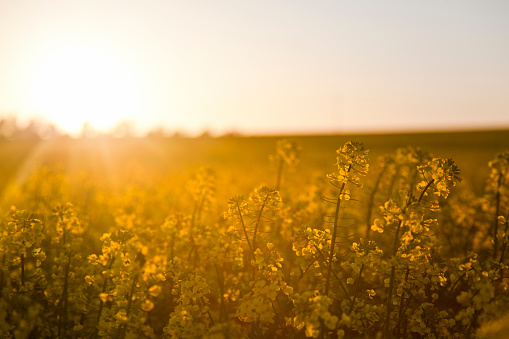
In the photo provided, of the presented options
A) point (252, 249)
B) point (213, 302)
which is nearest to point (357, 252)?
point (252, 249)

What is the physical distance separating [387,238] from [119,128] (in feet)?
340

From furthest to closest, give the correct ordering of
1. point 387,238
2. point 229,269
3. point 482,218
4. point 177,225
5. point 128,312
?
point 482,218 → point 387,238 → point 229,269 → point 177,225 → point 128,312

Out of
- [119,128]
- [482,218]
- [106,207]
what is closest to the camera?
[482,218]

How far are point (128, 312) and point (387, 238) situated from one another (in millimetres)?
5837

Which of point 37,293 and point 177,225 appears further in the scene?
point 177,225

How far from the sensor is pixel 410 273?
417 cm

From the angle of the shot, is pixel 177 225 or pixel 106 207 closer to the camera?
pixel 177 225

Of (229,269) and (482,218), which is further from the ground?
(482,218)

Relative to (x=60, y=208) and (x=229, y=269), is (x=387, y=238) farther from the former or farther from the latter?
(x=60, y=208)

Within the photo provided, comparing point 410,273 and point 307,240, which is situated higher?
point 307,240

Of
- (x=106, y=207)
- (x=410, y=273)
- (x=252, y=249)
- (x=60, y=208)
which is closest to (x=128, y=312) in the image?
(x=252, y=249)

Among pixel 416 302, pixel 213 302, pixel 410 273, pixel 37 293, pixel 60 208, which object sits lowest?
pixel 213 302

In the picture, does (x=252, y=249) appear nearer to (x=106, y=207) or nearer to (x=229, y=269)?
(x=229, y=269)

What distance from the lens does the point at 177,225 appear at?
530cm
